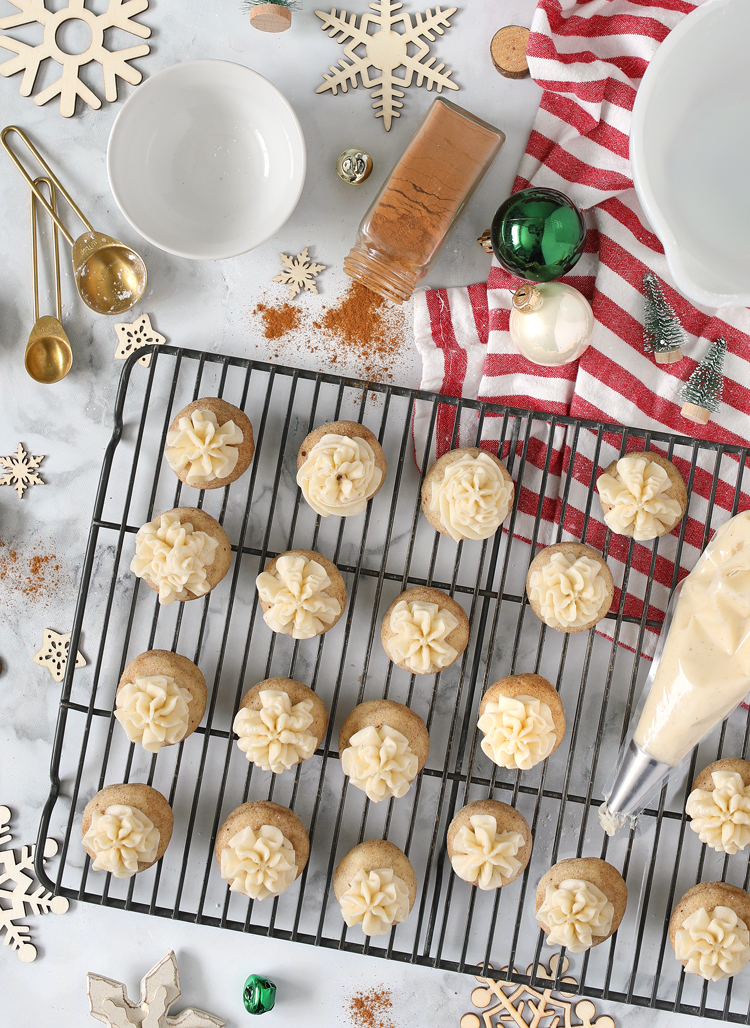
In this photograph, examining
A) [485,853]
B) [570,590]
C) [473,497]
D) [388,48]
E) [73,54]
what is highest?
[388,48]

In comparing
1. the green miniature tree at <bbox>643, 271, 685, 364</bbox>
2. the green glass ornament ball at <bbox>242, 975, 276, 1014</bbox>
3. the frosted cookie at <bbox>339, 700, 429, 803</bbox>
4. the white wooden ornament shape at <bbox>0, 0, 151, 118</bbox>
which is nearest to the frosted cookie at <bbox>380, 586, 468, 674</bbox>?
the frosted cookie at <bbox>339, 700, 429, 803</bbox>

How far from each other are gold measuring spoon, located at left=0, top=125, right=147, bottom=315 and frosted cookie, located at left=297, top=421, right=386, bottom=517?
72 cm

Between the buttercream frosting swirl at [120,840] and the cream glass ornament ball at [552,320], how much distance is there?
1572 mm

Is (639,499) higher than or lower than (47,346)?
lower

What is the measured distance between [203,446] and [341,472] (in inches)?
14.3

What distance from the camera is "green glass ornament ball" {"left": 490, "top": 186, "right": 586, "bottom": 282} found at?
183cm

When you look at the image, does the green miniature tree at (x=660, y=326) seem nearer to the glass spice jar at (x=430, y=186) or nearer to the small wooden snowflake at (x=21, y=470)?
the glass spice jar at (x=430, y=186)

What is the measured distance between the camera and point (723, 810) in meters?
1.87

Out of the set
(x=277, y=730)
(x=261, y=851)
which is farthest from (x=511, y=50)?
(x=261, y=851)

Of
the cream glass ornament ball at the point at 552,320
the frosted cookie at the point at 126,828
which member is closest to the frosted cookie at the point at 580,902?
the frosted cookie at the point at 126,828

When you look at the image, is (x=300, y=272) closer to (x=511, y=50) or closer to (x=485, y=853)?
(x=511, y=50)

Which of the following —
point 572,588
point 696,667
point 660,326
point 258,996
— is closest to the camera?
point 696,667

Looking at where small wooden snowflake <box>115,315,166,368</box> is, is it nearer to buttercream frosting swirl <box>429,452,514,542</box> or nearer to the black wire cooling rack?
the black wire cooling rack

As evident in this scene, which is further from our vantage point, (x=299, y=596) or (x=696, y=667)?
(x=299, y=596)
